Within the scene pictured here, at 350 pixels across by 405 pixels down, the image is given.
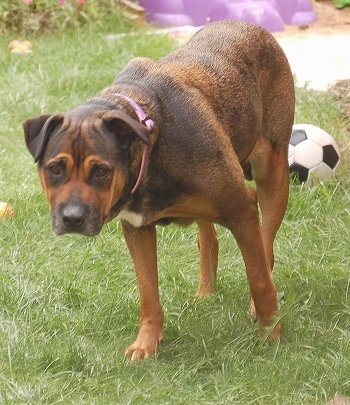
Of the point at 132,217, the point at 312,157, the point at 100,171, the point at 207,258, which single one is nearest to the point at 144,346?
the point at 132,217

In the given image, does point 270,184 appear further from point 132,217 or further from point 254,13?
point 254,13

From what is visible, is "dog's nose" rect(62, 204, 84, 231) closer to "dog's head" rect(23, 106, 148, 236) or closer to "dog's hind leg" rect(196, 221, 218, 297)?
"dog's head" rect(23, 106, 148, 236)

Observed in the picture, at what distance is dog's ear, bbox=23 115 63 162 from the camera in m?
4.36

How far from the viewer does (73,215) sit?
168 inches

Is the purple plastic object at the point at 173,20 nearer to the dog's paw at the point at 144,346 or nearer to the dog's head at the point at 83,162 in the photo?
the dog's paw at the point at 144,346

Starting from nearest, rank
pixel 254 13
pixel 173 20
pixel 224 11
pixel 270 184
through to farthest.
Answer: pixel 270 184 < pixel 254 13 < pixel 224 11 < pixel 173 20

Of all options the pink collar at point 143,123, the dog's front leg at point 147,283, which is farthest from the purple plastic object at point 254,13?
the pink collar at point 143,123

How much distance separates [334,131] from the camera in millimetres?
7781

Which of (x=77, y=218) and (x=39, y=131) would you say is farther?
(x=39, y=131)

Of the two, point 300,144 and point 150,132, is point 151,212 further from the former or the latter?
point 300,144

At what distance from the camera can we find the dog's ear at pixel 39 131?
4359 mm

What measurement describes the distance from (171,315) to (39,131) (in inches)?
56.8

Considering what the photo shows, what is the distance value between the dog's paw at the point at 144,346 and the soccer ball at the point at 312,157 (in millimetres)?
2220

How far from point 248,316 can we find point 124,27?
632 centimetres
